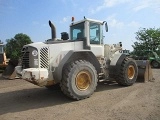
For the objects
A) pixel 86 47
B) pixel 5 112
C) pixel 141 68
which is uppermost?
pixel 86 47

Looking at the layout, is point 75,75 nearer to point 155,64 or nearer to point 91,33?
point 91,33

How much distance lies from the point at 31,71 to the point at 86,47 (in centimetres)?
235

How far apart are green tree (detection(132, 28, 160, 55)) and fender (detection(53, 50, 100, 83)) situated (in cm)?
2523

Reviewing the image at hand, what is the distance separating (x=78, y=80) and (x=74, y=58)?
73 cm

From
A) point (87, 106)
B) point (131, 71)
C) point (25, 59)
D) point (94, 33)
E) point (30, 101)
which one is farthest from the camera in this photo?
point (131, 71)

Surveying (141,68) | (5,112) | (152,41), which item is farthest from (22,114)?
(152,41)

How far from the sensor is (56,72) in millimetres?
6430

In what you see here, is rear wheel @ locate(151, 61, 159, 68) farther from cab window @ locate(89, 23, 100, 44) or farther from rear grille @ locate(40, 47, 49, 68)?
rear grille @ locate(40, 47, 49, 68)

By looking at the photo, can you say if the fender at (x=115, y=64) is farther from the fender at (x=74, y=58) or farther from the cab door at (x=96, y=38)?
the fender at (x=74, y=58)

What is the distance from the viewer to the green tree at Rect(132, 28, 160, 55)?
1231 inches

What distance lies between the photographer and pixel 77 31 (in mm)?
8125

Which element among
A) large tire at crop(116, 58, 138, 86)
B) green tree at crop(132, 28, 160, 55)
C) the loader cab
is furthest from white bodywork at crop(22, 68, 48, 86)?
green tree at crop(132, 28, 160, 55)

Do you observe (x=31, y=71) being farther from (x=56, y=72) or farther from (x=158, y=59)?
(x=158, y=59)

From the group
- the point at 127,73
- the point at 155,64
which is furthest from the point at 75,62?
the point at 155,64
